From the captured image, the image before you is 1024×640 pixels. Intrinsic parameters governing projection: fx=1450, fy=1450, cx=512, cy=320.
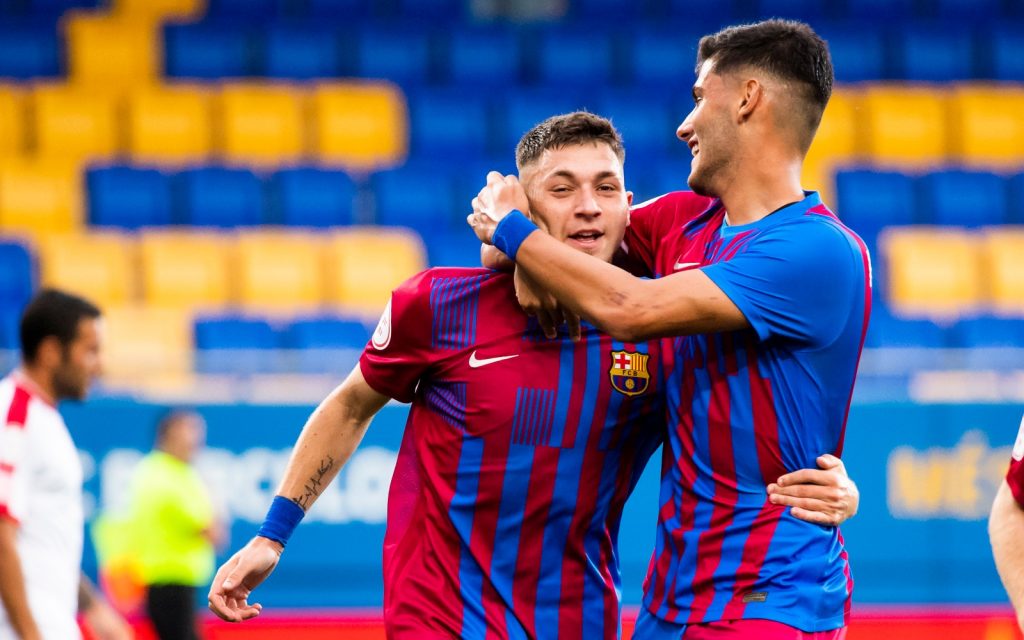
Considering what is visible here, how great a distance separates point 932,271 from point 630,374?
8.17 metres

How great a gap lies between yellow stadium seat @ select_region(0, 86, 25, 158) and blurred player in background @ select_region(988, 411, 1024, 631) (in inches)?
402

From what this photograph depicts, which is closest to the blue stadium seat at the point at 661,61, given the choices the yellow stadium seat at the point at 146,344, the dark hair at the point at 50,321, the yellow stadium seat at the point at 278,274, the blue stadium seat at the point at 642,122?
the blue stadium seat at the point at 642,122

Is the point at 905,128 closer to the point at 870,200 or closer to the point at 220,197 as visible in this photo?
the point at 870,200

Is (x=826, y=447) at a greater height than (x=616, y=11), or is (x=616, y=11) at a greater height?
(x=616, y=11)

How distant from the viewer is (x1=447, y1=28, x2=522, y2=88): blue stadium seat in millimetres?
12852

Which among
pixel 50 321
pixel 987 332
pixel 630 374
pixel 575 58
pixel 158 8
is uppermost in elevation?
pixel 158 8

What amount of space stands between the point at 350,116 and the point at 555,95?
174cm

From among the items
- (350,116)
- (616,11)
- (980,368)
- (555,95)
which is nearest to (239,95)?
(350,116)

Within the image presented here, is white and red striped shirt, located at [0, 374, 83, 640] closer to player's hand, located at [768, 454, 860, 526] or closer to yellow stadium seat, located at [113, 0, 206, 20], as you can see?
player's hand, located at [768, 454, 860, 526]

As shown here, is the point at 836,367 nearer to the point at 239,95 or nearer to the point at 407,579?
the point at 407,579

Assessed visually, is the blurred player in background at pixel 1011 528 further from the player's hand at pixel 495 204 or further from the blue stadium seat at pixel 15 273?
the blue stadium seat at pixel 15 273

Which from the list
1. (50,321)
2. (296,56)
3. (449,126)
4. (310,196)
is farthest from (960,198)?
(50,321)

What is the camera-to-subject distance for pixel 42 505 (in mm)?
4668

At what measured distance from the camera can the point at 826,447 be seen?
3.28 m
